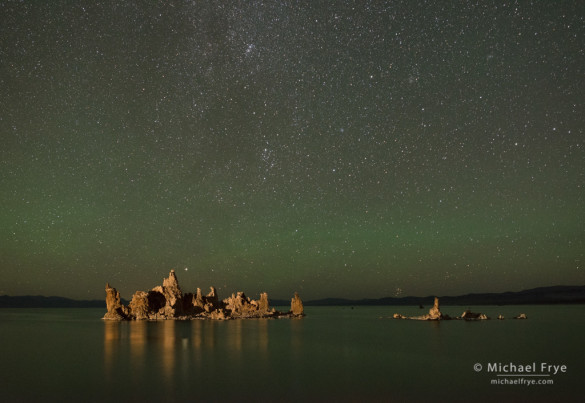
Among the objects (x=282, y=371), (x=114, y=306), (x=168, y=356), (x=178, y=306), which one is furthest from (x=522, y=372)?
(x=114, y=306)

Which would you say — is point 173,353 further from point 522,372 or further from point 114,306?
point 114,306

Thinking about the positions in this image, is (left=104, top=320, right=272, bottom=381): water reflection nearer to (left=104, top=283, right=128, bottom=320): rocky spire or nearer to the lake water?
the lake water

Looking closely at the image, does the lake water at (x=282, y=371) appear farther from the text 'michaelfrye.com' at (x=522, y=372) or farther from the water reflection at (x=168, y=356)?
the text 'michaelfrye.com' at (x=522, y=372)

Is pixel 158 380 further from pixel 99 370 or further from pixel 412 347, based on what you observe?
pixel 412 347

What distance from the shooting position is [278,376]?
2664cm

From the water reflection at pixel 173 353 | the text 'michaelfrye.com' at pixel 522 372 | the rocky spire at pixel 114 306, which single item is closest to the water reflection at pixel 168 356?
the water reflection at pixel 173 353

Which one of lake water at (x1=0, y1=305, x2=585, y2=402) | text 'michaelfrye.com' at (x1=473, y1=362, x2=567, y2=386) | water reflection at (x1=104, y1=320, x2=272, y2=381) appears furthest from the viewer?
water reflection at (x1=104, y1=320, x2=272, y2=381)

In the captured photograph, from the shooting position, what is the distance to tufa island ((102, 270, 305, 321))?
9744 cm

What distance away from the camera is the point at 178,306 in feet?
333

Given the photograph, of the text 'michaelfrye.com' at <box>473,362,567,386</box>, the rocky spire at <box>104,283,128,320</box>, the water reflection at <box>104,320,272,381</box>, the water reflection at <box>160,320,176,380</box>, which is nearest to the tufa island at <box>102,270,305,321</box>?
the rocky spire at <box>104,283,128,320</box>

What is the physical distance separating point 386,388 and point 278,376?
23.4ft

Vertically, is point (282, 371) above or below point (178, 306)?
above

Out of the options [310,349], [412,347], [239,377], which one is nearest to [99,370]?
[239,377]

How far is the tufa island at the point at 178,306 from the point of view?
9744 cm
